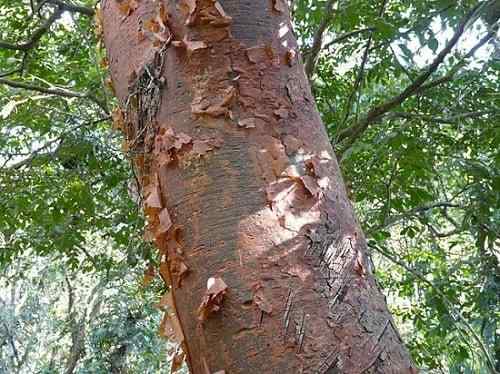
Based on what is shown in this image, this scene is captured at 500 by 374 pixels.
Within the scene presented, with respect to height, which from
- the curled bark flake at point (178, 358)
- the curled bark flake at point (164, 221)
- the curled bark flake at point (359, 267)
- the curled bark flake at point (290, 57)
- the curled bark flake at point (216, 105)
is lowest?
the curled bark flake at point (178, 358)

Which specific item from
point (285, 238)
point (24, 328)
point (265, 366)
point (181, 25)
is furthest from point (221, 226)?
point (24, 328)

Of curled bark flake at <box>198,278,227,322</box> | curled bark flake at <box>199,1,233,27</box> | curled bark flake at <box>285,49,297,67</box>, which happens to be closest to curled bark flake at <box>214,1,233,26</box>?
curled bark flake at <box>199,1,233,27</box>

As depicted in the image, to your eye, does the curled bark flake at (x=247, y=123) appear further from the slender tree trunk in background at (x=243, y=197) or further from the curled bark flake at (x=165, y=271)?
the curled bark flake at (x=165, y=271)

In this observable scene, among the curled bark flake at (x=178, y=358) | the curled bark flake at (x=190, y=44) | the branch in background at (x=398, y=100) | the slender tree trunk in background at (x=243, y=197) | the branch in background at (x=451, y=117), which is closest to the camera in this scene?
the slender tree trunk in background at (x=243, y=197)

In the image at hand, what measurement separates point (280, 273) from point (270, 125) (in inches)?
9.5

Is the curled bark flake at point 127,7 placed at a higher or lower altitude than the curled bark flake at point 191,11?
higher

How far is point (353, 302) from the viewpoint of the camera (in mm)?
681

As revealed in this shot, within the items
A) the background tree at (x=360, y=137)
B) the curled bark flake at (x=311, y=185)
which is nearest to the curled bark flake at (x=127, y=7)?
the curled bark flake at (x=311, y=185)

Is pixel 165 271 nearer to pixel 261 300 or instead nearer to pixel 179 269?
pixel 179 269

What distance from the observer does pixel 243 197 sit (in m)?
0.75

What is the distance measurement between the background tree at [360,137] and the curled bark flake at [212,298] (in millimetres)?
1608

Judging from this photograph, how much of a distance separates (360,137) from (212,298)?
2.38m

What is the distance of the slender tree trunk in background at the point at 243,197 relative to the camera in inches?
25.9

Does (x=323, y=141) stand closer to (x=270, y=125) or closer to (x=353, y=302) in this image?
(x=270, y=125)
